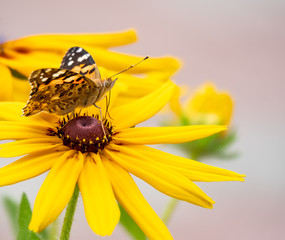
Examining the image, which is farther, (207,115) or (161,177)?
(207,115)

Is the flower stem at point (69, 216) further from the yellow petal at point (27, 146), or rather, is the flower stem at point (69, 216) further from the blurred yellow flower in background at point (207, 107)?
the blurred yellow flower in background at point (207, 107)

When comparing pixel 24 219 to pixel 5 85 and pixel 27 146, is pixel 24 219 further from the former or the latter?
pixel 5 85

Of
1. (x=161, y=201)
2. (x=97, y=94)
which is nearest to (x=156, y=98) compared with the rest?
(x=97, y=94)

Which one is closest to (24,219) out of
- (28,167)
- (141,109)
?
(28,167)

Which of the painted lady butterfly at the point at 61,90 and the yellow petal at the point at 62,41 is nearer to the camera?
the painted lady butterfly at the point at 61,90

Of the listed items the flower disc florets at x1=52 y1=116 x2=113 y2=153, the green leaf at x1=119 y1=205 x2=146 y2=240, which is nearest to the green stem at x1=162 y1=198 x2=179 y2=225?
the green leaf at x1=119 y1=205 x2=146 y2=240

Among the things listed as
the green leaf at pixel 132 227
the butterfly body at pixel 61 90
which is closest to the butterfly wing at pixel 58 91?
the butterfly body at pixel 61 90
